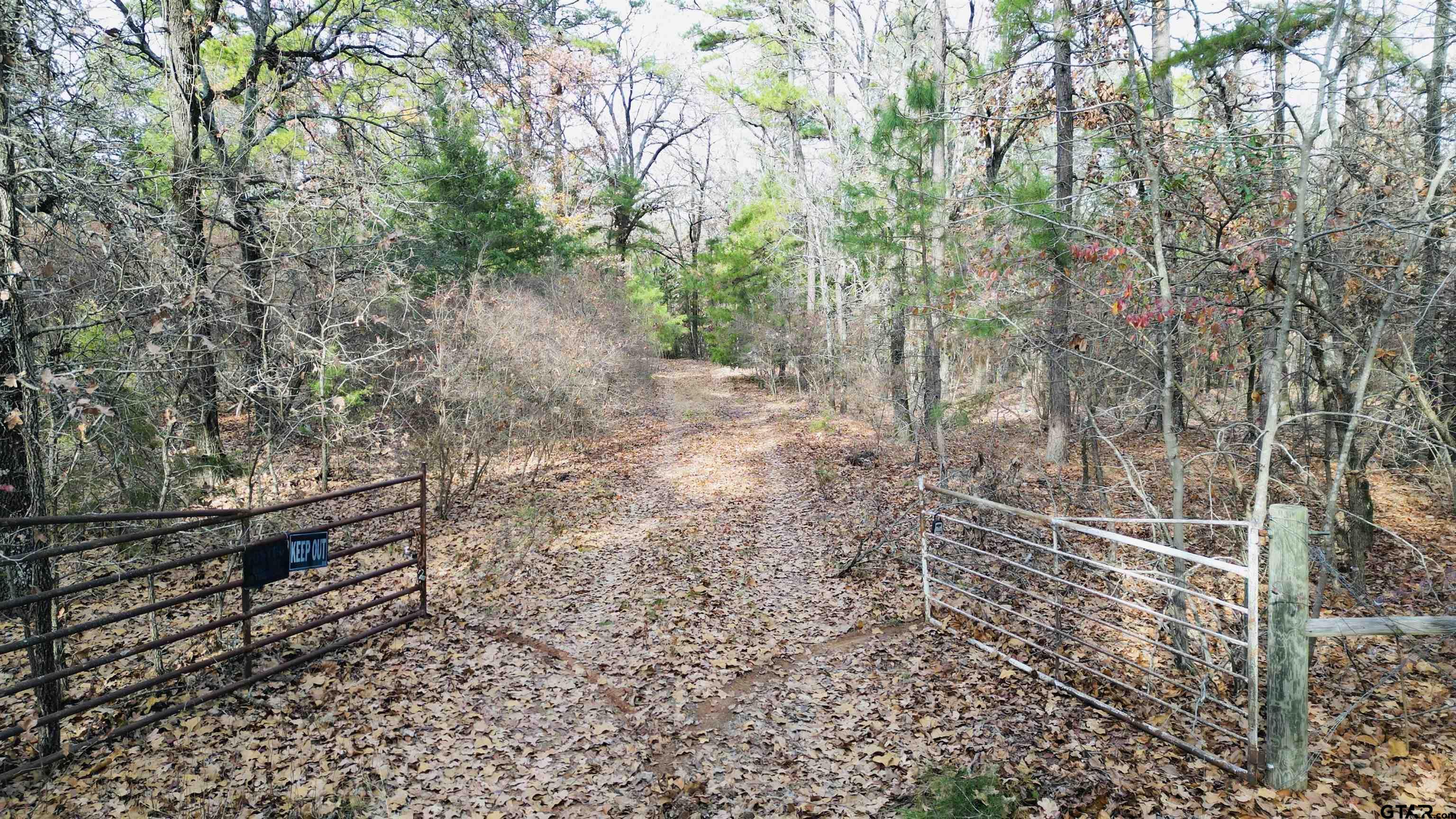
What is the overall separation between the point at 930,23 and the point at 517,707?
13.0 meters

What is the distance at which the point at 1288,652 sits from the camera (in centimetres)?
364

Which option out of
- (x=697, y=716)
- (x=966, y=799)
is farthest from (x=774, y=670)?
(x=966, y=799)

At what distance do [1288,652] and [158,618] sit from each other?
855 centimetres

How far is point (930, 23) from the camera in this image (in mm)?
12750

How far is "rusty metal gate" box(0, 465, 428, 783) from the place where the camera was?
13.4ft

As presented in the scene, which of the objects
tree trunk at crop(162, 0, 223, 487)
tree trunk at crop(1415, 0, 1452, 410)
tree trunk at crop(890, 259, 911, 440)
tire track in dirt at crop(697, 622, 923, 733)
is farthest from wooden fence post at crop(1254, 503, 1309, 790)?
tree trunk at crop(890, 259, 911, 440)

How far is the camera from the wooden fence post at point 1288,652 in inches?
139

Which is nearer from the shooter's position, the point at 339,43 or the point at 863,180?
the point at 339,43

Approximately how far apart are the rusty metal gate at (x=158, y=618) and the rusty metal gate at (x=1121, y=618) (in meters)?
5.05

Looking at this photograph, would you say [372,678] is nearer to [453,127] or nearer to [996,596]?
[996,596]

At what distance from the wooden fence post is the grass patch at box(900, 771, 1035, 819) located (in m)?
1.30

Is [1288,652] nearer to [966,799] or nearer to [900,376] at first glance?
[966,799]

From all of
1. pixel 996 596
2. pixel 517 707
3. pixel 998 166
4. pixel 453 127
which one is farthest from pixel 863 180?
pixel 517 707

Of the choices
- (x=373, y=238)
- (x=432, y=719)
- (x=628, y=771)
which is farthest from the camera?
(x=373, y=238)
